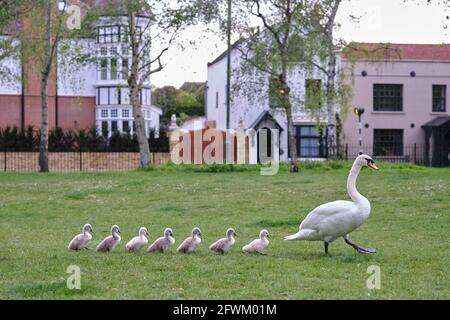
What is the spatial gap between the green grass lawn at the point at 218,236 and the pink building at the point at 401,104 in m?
28.7

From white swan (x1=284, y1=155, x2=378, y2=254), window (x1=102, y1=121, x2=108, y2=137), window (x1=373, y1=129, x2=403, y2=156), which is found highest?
window (x1=102, y1=121, x2=108, y2=137)

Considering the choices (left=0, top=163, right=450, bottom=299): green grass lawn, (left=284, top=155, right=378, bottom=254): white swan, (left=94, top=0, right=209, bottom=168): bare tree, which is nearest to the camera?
(left=0, top=163, right=450, bottom=299): green grass lawn

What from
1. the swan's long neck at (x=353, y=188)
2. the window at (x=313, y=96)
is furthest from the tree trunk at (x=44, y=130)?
the swan's long neck at (x=353, y=188)

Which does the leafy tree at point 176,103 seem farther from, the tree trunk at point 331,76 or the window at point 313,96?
Answer: the tree trunk at point 331,76

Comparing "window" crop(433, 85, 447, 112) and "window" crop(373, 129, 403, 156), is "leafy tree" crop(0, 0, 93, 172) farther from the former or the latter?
"window" crop(433, 85, 447, 112)

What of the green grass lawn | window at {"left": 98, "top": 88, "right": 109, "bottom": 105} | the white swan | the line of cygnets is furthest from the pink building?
the white swan

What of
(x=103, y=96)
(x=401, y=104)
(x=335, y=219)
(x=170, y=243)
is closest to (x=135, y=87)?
(x=401, y=104)

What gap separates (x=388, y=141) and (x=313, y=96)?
58.3ft

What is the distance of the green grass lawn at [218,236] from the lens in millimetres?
9742

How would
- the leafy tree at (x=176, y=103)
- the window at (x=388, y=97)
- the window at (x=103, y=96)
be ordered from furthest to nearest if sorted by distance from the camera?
1. the leafy tree at (x=176, y=103)
2. the window at (x=103, y=96)
3. the window at (x=388, y=97)

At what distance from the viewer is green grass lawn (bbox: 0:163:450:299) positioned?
974 centimetres

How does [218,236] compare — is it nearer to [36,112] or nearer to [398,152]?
[398,152]
